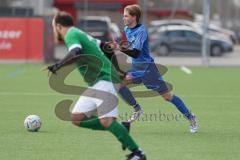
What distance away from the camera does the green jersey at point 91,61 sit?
8844 mm

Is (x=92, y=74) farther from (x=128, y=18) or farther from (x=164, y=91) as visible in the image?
(x=164, y=91)

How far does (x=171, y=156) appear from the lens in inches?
390

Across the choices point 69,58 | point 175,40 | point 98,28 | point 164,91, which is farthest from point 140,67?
point 98,28

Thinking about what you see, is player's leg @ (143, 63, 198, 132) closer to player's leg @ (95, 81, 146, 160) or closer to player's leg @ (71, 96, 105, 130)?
player's leg @ (71, 96, 105, 130)

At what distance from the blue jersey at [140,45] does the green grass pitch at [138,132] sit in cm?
107

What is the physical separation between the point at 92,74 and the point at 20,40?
81.4 feet

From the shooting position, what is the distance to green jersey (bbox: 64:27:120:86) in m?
8.84

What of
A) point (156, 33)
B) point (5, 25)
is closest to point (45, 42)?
point (5, 25)

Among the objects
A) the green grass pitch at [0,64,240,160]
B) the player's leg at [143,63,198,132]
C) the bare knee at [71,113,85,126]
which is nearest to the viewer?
the bare knee at [71,113,85,126]

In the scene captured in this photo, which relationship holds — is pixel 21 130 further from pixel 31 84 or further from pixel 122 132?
pixel 31 84

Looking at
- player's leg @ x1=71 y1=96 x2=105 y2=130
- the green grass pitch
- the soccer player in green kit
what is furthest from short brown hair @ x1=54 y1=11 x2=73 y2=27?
the green grass pitch

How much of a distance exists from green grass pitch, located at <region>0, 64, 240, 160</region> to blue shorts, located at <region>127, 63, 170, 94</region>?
29.1 inches

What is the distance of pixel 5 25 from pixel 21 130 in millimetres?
21512

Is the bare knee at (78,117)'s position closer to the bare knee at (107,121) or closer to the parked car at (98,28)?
the bare knee at (107,121)
